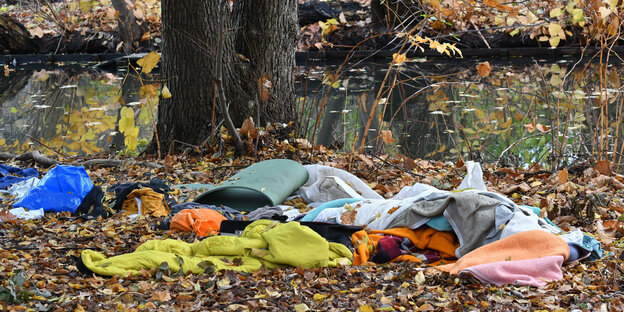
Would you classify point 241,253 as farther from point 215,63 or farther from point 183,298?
point 215,63

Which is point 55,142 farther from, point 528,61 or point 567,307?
point 528,61

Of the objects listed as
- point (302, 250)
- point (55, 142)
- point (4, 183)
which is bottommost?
point (55, 142)

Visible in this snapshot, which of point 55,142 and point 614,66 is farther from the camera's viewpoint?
point 614,66

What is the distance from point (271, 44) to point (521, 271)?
3.85m

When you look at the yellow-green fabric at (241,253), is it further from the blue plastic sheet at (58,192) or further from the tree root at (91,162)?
the tree root at (91,162)

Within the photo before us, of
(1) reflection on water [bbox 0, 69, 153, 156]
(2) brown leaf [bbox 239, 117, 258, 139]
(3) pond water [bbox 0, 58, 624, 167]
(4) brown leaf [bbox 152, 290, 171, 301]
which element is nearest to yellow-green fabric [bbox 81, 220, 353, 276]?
(4) brown leaf [bbox 152, 290, 171, 301]

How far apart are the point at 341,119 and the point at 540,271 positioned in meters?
5.88

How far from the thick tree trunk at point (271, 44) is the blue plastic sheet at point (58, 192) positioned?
198 cm

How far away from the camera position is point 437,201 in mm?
3434

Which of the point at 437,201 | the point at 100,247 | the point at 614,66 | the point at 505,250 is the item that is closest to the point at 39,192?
the point at 100,247

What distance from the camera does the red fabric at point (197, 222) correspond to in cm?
365

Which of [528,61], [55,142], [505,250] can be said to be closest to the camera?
[505,250]

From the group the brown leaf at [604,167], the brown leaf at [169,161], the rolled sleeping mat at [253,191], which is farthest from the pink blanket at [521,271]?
the brown leaf at [169,161]

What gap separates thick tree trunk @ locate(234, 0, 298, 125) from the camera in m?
6.00
